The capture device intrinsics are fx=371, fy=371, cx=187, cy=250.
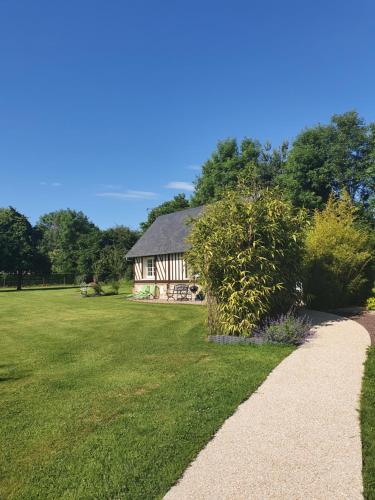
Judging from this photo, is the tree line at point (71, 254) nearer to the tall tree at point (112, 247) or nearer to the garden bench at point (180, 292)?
the tall tree at point (112, 247)

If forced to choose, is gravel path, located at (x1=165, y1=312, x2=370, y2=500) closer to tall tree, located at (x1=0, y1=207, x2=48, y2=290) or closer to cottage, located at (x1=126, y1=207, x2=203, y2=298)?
cottage, located at (x1=126, y1=207, x2=203, y2=298)

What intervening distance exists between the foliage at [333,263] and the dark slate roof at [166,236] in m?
8.40

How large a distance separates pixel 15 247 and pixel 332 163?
32866mm

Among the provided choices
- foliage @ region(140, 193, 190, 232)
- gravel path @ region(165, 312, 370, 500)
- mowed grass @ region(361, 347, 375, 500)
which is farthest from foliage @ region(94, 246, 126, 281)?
mowed grass @ region(361, 347, 375, 500)

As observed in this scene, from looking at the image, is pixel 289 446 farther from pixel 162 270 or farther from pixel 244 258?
pixel 162 270

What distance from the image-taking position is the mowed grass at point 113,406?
3.36 m

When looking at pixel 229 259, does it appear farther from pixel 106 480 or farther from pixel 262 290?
pixel 106 480

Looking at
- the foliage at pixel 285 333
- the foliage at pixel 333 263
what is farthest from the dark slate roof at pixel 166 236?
the foliage at pixel 285 333

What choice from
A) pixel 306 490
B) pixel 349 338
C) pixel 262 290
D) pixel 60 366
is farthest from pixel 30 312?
pixel 306 490

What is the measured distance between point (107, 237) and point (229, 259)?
139ft

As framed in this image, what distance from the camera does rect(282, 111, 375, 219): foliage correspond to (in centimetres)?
2775

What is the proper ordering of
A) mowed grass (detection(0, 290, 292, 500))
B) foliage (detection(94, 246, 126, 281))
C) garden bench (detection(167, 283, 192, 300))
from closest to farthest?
mowed grass (detection(0, 290, 292, 500)) → garden bench (detection(167, 283, 192, 300)) → foliage (detection(94, 246, 126, 281))

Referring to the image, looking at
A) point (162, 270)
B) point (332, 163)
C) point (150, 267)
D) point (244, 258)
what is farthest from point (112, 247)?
point (244, 258)

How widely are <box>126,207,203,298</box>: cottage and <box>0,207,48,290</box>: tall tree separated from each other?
20.1 m
